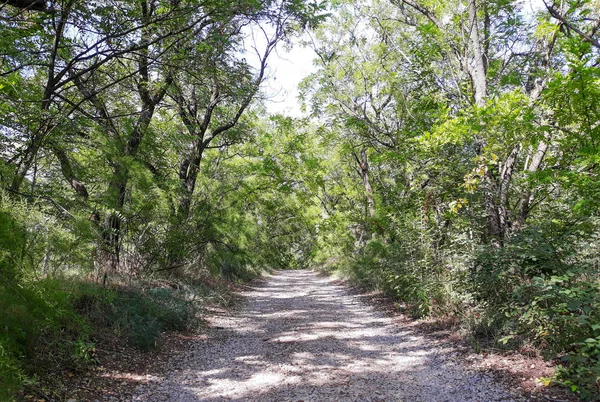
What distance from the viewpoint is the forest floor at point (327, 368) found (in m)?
4.55

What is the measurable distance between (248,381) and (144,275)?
4511mm

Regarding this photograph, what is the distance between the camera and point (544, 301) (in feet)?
15.9

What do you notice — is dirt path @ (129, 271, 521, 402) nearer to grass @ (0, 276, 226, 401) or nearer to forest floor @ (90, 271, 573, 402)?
forest floor @ (90, 271, 573, 402)

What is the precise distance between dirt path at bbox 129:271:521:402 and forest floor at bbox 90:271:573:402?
0.01 meters

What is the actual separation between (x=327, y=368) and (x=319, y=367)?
12 cm

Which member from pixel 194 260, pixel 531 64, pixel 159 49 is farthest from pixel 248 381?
pixel 531 64

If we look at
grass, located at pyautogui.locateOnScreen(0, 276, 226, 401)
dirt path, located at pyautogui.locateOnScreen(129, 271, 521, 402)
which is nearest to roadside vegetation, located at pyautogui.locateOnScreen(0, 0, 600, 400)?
grass, located at pyautogui.locateOnScreen(0, 276, 226, 401)

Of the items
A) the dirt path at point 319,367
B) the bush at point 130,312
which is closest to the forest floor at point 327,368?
the dirt path at point 319,367

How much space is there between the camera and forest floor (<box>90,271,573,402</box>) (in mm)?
4547

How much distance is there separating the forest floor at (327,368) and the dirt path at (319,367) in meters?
0.01

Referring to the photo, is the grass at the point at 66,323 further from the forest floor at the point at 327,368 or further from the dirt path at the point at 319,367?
the dirt path at the point at 319,367

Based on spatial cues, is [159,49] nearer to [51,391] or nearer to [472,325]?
[51,391]

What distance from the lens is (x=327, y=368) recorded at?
18.2 ft

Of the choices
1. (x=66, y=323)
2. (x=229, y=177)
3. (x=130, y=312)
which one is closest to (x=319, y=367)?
(x=130, y=312)
